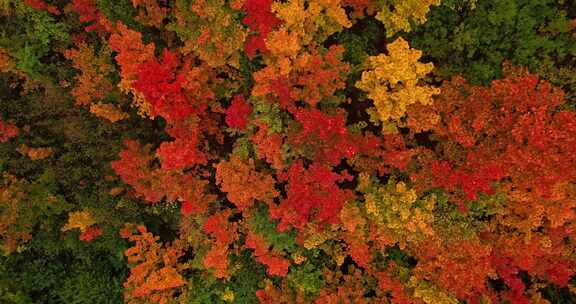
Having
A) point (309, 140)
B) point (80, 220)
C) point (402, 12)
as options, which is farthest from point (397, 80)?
point (80, 220)

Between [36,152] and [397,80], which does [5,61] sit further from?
[397,80]

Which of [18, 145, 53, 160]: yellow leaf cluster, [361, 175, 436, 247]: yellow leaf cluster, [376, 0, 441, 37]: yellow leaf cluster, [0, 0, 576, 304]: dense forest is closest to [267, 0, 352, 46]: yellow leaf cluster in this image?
[0, 0, 576, 304]: dense forest

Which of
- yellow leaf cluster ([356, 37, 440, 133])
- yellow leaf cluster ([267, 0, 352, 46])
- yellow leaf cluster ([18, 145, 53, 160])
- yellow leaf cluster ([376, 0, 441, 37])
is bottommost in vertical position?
yellow leaf cluster ([18, 145, 53, 160])

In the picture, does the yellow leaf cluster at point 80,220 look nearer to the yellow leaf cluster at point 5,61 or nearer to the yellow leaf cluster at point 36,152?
the yellow leaf cluster at point 36,152

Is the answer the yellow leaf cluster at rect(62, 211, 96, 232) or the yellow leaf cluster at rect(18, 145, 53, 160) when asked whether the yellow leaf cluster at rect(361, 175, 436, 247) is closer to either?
the yellow leaf cluster at rect(62, 211, 96, 232)

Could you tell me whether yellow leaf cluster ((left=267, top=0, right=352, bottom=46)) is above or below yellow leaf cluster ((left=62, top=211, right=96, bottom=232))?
above

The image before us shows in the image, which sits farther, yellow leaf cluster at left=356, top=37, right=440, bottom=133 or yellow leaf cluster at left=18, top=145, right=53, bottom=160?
yellow leaf cluster at left=18, top=145, right=53, bottom=160

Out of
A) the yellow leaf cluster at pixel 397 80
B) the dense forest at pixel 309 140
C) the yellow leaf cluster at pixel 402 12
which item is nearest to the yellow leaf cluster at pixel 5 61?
the dense forest at pixel 309 140

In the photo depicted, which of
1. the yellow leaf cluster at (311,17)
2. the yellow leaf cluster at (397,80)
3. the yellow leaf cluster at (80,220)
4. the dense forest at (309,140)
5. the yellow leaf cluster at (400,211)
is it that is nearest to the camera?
the yellow leaf cluster at (397,80)
